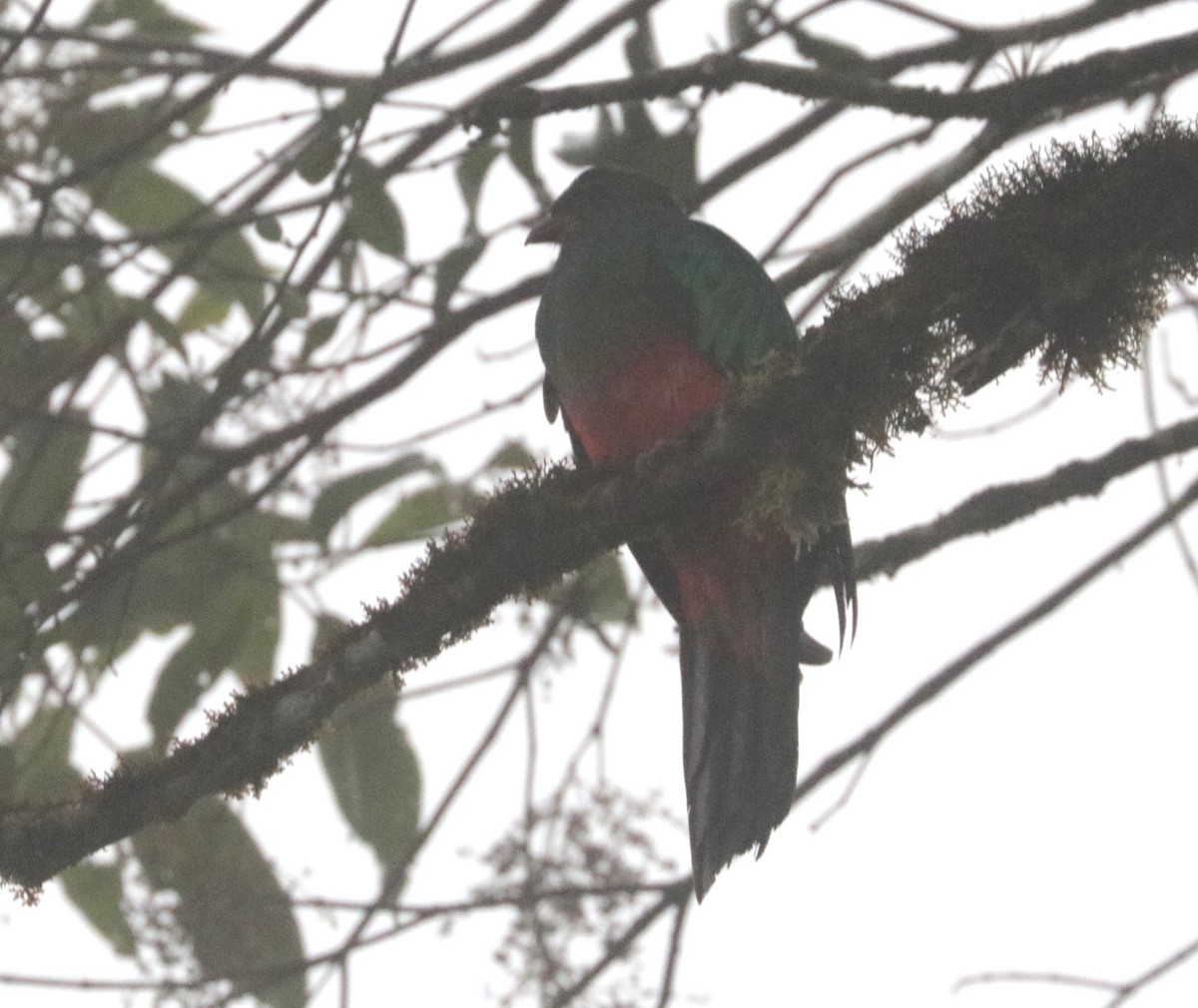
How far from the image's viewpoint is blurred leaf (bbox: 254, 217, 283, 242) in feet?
10.9

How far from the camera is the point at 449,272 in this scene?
13.2 ft

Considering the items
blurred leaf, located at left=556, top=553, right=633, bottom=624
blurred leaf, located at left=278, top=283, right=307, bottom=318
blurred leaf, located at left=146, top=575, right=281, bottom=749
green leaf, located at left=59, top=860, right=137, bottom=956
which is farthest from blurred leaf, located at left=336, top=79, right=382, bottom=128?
green leaf, located at left=59, top=860, right=137, bottom=956

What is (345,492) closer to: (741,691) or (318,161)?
(318,161)

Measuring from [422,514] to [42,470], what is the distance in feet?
3.16

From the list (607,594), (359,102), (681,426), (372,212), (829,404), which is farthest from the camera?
(607,594)

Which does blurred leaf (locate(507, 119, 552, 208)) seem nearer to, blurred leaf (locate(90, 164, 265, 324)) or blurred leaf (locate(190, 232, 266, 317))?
blurred leaf (locate(190, 232, 266, 317))

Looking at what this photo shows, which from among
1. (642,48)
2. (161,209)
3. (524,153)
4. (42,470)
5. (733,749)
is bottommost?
(733,749)

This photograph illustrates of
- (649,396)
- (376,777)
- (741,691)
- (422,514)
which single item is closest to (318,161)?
(649,396)

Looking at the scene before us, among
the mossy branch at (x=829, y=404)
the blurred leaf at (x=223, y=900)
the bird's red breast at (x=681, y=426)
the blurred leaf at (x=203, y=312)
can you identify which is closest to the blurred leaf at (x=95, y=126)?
the blurred leaf at (x=203, y=312)

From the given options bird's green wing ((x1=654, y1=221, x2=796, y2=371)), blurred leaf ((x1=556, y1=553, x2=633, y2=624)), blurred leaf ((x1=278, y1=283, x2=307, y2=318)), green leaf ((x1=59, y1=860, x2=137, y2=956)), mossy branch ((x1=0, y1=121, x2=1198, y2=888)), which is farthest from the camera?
blurred leaf ((x1=556, y1=553, x2=633, y2=624))

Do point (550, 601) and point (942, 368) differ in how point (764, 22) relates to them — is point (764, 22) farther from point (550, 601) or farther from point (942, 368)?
point (942, 368)

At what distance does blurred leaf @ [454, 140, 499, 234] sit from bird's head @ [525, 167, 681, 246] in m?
0.52

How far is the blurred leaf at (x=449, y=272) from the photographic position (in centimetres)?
401

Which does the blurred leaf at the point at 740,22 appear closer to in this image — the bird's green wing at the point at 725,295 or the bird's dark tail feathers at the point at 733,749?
the bird's green wing at the point at 725,295
